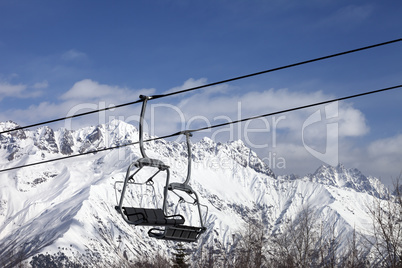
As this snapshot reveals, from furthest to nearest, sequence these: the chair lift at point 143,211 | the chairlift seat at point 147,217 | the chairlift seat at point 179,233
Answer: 1. the chairlift seat at point 179,233
2. the chairlift seat at point 147,217
3. the chair lift at point 143,211

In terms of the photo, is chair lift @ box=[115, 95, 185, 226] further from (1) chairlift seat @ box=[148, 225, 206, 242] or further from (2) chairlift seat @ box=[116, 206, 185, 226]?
(1) chairlift seat @ box=[148, 225, 206, 242]

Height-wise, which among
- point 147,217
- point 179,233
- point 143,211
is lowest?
point 179,233

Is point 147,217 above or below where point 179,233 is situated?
above

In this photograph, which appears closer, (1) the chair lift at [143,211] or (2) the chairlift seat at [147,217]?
(1) the chair lift at [143,211]

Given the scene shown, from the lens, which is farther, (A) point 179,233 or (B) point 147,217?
(A) point 179,233

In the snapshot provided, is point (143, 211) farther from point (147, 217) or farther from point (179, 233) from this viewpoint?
point (179, 233)

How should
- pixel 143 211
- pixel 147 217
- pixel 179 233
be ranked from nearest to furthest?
pixel 147 217
pixel 143 211
pixel 179 233

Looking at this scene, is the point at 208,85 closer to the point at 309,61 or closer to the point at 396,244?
the point at 309,61

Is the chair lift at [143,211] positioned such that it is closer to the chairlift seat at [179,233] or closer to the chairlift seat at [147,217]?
the chairlift seat at [147,217]

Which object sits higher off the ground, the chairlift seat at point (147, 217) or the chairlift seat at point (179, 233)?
the chairlift seat at point (147, 217)

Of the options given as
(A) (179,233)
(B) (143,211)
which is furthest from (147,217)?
(A) (179,233)

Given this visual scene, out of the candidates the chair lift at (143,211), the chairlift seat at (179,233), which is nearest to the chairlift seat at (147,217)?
the chair lift at (143,211)

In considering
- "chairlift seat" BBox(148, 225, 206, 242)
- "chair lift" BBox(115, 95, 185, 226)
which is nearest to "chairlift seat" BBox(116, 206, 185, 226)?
"chair lift" BBox(115, 95, 185, 226)

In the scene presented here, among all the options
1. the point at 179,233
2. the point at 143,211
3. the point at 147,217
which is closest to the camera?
the point at 147,217
